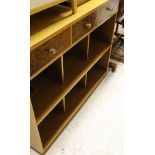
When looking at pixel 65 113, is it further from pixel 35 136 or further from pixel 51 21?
pixel 51 21

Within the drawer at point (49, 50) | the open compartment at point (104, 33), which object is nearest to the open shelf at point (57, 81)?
the open compartment at point (104, 33)

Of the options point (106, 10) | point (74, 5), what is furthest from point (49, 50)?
point (106, 10)

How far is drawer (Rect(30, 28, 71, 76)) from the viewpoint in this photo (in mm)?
794

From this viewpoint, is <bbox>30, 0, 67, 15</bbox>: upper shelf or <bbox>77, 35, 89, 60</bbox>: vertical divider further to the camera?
<bbox>77, 35, 89, 60</bbox>: vertical divider

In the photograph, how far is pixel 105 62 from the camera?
1.76 meters

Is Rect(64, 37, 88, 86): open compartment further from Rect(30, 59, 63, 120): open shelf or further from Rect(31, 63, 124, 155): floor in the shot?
Rect(31, 63, 124, 155): floor

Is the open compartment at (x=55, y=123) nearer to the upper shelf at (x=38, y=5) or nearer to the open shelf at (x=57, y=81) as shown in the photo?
the open shelf at (x=57, y=81)

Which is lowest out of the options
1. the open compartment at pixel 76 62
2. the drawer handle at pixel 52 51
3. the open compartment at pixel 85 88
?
the open compartment at pixel 85 88

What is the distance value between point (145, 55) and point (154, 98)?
221mm

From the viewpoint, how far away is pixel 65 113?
54.3 inches

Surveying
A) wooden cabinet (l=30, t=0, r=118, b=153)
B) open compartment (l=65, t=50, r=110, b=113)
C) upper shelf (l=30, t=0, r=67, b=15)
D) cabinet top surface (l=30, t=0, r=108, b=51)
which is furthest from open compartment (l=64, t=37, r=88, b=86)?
upper shelf (l=30, t=0, r=67, b=15)

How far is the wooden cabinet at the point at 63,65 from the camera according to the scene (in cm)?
85
